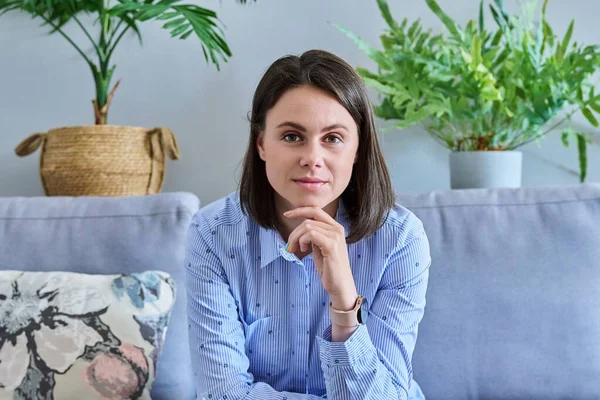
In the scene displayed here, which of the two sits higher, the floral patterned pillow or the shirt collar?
the shirt collar

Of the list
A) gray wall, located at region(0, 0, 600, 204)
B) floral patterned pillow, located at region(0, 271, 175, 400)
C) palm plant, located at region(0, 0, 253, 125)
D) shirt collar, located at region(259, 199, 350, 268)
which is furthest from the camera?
gray wall, located at region(0, 0, 600, 204)

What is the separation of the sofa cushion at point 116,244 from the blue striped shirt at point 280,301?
0.84ft

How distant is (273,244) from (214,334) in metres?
0.18

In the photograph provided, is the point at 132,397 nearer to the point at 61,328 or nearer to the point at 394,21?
the point at 61,328

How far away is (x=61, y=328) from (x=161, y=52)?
0.94 metres

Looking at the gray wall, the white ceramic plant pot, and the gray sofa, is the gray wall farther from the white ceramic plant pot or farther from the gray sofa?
the gray sofa

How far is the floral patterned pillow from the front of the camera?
1.29 metres

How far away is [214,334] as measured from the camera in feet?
3.71

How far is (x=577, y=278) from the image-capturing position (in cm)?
139

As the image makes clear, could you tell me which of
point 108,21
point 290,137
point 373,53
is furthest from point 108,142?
point 290,137

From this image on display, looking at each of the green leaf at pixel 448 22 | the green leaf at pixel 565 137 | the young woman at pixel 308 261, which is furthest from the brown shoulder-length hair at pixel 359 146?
the green leaf at pixel 565 137

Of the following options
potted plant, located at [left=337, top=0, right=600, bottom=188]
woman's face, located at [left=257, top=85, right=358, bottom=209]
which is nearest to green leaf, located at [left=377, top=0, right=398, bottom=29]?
potted plant, located at [left=337, top=0, right=600, bottom=188]

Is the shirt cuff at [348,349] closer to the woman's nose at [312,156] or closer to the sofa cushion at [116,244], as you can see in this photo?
the woman's nose at [312,156]

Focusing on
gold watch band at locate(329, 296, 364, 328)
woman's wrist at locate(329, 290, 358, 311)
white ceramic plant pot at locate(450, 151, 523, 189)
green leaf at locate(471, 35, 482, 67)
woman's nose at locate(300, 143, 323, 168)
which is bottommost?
gold watch band at locate(329, 296, 364, 328)
